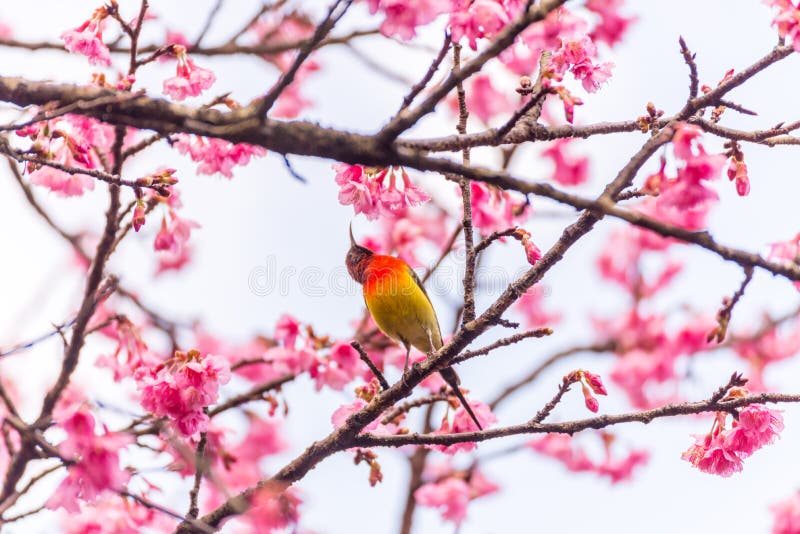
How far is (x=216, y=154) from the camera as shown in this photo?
386 centimetres

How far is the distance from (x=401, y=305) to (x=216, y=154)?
1950 mm

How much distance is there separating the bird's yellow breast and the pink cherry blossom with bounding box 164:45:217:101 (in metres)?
2.17

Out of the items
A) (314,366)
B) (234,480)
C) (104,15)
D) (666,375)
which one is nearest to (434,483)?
(234,480)

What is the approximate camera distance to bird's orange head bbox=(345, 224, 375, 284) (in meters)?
6.08

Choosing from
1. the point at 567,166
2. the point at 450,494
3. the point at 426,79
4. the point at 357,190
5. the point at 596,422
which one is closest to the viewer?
the point at 426,79

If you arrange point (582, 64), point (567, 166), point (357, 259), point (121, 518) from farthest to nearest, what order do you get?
1. point (567, 166)
2. point (357, 259)
3. point (121, 518)
4. point (582, 64)

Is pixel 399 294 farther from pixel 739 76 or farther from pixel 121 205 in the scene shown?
pixel 739 76

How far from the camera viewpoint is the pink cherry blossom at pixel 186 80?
367cm

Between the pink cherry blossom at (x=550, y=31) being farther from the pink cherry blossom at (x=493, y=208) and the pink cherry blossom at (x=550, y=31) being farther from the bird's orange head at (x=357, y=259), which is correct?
the bird's orange head at (x=357, y=259)

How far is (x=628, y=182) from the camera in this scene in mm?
2520

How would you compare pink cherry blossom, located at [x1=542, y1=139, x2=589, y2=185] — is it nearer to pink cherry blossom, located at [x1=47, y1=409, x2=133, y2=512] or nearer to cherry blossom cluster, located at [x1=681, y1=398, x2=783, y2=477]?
cherry blossom cluster, located at [x1=681, y1=398, x2=783, y2=477]

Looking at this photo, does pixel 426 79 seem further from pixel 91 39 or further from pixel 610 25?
pixel 610 25

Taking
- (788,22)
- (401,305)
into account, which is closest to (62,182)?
(401,305)

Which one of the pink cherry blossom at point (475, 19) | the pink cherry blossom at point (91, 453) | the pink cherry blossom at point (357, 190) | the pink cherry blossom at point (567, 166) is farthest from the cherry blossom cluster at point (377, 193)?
the pink cherry blossom at point (567, 166)
